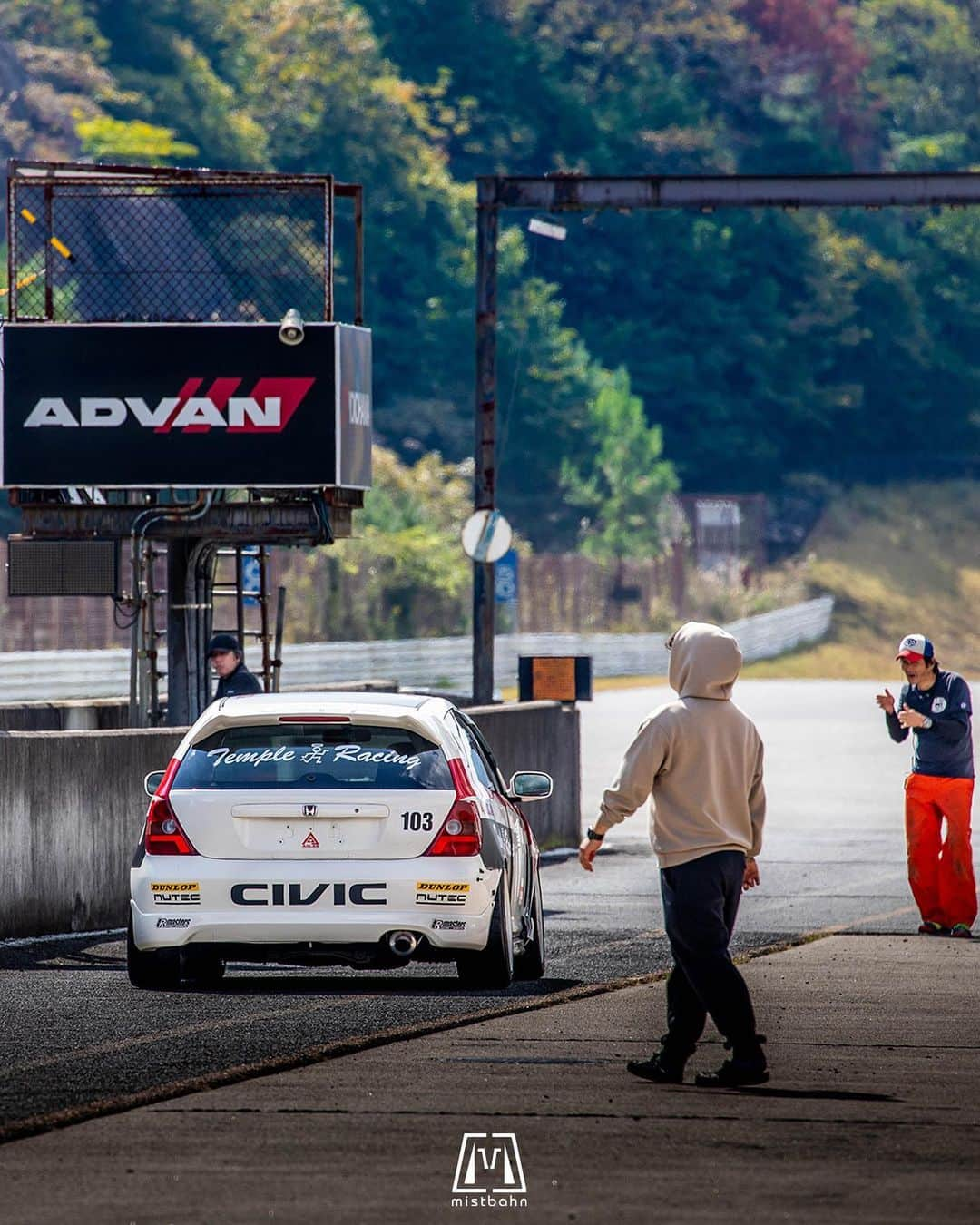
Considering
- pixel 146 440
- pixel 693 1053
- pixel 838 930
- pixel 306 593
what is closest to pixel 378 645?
pixel 306 593

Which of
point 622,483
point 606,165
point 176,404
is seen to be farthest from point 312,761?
point 606,165

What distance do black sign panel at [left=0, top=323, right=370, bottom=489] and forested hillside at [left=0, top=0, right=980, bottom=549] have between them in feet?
199

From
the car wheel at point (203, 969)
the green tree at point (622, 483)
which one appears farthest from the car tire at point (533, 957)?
the green tree at point (622, 483)

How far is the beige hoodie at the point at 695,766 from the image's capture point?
9.53m

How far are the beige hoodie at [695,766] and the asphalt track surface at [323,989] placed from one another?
172 centimetres

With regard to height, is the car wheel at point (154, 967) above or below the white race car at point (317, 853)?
below

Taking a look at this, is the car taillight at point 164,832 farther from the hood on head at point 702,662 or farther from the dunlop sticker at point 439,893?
the hood on head at point 702,662

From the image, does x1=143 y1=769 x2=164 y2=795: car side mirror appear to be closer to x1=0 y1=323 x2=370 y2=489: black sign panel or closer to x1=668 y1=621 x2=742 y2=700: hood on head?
x1=668 y1=621 x2=742 y2=700: hood on head

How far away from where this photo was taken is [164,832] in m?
12.3

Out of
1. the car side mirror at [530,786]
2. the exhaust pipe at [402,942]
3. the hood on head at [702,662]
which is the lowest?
the exhaust pipe at [402,942]

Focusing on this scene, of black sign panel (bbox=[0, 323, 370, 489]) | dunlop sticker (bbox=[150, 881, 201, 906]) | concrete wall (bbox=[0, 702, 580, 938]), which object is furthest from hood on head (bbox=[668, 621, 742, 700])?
black sign panel (bbox=[0, 323, 370, 489])

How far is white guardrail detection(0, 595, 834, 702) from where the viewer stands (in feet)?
156

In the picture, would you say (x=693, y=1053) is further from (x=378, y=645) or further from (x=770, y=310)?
(x=770, y=310)

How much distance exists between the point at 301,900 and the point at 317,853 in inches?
9.1
